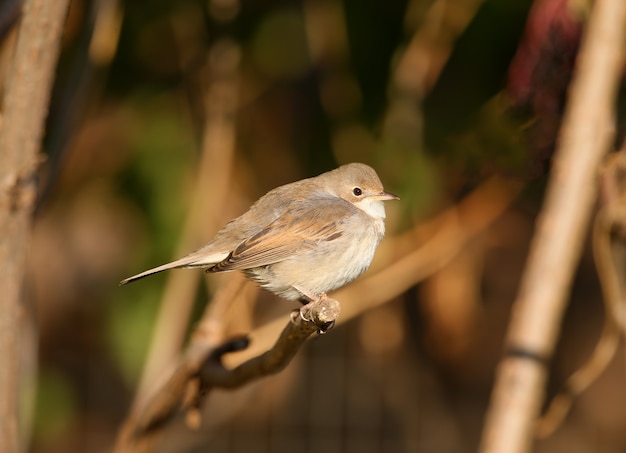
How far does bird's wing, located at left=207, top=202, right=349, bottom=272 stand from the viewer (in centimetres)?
336

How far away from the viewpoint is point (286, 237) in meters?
3.51

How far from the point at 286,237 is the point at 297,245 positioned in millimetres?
68

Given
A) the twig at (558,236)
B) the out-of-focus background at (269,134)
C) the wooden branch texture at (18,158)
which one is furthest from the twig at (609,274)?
the wooden branch texture at (18,158)

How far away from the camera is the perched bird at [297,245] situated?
11.3 feet

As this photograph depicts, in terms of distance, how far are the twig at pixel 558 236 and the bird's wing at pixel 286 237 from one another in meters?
0.79

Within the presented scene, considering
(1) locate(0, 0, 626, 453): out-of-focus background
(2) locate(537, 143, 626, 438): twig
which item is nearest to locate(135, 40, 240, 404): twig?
(1) locate(0, 0, 626, 453): out-of-focus background

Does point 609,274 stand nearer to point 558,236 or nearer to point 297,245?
point 558,236

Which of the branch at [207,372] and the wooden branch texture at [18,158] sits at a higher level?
the wooden branch texture at [18,158]

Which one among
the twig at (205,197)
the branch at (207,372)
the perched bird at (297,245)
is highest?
the twig at (205,197)

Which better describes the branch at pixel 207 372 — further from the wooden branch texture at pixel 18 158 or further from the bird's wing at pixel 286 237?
the wooden branch texture at pixel 18 158

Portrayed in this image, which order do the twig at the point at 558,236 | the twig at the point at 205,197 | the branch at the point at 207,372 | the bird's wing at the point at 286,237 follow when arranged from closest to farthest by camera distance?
the branch at the point at 207,372
the twig at the point at 558,236
the bird's wing at the point at 286,237
the twig at the point at 205,197

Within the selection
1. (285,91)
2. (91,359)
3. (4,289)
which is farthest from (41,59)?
(91,359)

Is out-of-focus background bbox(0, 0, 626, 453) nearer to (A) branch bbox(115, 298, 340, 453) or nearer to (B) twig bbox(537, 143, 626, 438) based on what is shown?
(B) twig bbox(537, 143, 626, 438)

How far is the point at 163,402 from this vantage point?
3170 millimetres
